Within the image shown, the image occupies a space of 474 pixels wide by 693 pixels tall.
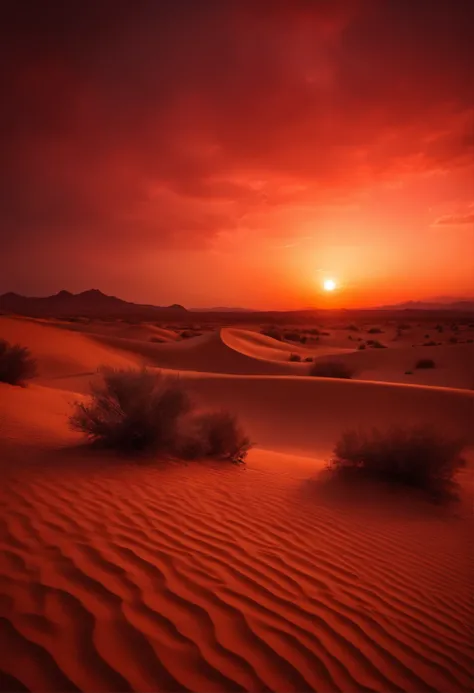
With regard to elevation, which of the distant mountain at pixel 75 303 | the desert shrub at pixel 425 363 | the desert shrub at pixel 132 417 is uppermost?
the distant mountain at pixel 75 303

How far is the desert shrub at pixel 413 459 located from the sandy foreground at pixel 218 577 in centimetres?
41

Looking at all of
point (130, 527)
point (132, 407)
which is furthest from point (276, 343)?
point (130, 527)

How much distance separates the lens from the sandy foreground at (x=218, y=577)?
224cm

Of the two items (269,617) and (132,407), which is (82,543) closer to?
(269,617)

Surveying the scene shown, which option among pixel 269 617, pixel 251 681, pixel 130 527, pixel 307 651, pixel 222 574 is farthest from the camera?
pixel 130 527

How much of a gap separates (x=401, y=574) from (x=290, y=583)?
132 cm

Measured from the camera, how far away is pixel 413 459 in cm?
630

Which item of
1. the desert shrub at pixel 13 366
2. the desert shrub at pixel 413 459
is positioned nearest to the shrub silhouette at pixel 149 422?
the desert shrub at pixel 413 459

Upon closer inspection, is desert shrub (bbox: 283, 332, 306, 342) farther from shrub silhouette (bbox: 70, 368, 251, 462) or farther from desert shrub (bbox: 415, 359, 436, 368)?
shrub silhouette (bbox: 70, 368, 251, 462)

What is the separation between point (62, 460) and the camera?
518 centimetres

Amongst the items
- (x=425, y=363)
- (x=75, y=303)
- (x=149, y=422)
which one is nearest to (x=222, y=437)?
(x=149, y=422)

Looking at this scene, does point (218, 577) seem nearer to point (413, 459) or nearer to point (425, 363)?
point (413, 459)

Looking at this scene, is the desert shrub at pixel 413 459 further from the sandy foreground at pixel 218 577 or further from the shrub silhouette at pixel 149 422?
the shrub silhouette at pixel 149 422

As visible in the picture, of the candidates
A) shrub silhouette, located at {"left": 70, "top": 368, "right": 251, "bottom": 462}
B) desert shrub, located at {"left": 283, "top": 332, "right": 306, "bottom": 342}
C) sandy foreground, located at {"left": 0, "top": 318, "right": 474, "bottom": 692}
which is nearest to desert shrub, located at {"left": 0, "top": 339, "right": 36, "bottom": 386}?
sandy foreground, located at {"left": 0, "top": 318, "right": 474, "bottom": 692}
